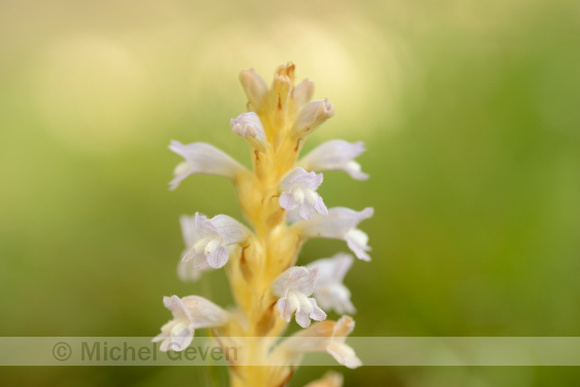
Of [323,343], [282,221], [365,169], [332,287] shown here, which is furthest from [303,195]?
[365,169]

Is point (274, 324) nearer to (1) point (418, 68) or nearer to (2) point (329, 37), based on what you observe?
(1) point (418, 68)

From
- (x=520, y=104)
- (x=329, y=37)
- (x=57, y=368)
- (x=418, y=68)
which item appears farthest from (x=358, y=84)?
(x=57, y=368)

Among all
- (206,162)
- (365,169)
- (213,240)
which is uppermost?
(365,169)

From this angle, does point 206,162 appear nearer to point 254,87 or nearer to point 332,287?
point 254,87

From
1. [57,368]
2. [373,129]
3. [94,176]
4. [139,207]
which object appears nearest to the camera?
[57,368]

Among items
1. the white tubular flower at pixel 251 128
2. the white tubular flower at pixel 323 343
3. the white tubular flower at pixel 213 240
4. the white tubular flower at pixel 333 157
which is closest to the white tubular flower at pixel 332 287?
the white tubular flower at pixel 323 343

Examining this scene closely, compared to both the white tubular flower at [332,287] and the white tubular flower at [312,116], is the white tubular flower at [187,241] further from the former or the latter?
the white tubular flower at [312,116]
